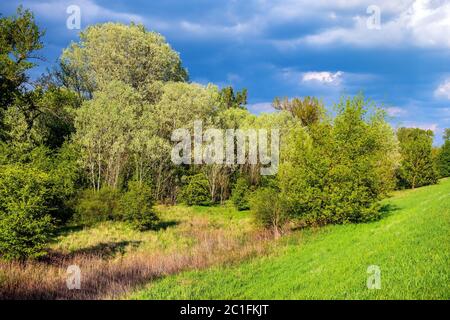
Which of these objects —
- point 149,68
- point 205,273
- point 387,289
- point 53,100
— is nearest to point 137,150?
point 53,100

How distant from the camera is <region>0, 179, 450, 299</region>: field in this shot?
906cm

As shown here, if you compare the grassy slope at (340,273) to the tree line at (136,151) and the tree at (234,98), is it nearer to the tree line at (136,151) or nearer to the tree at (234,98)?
the tree line at (136,151)

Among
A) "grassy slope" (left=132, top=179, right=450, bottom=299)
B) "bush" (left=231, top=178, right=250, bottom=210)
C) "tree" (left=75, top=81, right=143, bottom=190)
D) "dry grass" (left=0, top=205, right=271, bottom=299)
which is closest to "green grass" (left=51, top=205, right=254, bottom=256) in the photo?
"dry grass" (left=0, top=205, right=271, bottom=299)

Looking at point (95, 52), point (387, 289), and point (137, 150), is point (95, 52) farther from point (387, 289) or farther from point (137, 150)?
point (387, 289)

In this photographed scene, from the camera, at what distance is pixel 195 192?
1658 inches

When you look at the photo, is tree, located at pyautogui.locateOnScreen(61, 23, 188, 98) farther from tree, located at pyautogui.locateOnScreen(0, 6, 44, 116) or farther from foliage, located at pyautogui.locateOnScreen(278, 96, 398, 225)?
foliage, located at pyautogui.locateOnScreen(278, 96, 398, 225)

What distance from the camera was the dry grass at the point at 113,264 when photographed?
42.3 ft

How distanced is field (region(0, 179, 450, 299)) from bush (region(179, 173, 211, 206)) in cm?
1807

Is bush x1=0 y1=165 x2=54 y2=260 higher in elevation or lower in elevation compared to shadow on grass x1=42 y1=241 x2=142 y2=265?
higher

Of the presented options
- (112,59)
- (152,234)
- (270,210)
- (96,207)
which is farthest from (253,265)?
(112,59)

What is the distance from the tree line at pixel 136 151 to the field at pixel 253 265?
6.56 ft

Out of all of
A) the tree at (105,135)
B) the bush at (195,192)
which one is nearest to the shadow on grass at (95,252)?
the tree at (105,135)

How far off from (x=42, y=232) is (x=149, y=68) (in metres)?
35.1
